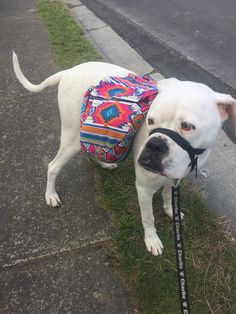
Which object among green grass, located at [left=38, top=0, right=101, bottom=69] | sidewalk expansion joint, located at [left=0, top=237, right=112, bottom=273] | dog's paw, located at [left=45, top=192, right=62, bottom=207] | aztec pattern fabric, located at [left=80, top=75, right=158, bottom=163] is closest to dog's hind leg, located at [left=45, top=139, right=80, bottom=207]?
dog's paw, located at [left=45, top=192, right=62, bottom=207]

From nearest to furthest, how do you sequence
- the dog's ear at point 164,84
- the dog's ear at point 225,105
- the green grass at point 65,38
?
the dog's ear at point 225,105
the dog's ear at point 164,84
the green grass at point 65,38

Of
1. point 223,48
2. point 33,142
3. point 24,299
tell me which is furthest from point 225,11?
point 24,299

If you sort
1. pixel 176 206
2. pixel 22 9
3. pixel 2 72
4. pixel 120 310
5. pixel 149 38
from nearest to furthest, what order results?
pixel 176 206, pixel 120 310, pixel 2 72, pixel 149 38, pixel 22 9

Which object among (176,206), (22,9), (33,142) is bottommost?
(22,9)

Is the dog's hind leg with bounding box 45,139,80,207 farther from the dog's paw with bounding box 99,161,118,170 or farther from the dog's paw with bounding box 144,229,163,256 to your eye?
the dog's paw with bounding box 144,229,163,256

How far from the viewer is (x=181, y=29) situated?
20.6ft

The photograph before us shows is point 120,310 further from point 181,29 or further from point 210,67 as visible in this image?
point 181,29

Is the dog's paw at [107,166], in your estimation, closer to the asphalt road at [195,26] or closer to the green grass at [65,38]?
the asphalt road at [195,26]

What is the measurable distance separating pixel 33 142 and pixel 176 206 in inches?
81.4

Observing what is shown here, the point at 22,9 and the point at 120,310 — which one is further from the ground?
the point at 120,310

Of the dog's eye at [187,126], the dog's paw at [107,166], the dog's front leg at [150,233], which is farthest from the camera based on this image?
the dog's paw at [107,166]

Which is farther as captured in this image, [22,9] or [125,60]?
[22,9]

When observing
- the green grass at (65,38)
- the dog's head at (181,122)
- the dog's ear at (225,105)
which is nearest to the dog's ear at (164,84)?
the dog's head at (181,122)

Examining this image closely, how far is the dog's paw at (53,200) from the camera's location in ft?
10.6
